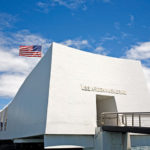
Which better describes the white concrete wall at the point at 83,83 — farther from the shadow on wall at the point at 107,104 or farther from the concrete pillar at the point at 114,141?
the concrete pillar at the point at 114,141

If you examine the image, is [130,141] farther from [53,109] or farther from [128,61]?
[128,61]

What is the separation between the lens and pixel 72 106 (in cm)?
1215

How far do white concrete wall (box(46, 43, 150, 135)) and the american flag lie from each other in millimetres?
3757

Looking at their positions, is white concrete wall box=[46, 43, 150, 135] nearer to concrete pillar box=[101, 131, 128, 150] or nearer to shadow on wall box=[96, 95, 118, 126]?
shadow on wall box=[96, 95, 118, 126]

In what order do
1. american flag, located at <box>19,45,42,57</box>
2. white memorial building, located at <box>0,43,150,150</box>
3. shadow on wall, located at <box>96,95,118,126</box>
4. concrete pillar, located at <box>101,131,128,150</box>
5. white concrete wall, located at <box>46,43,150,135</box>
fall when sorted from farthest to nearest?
american flag, located at <box>19,45,42,57</box> < shadow on wall, located at <box>96,95,118,126</box> < white concrete wall, located at <box>46,43,150,135</box> < white memorial building, located at <box>0,43,150,150</box> < concrete pillar, located at <box>101,131,128,150</box>

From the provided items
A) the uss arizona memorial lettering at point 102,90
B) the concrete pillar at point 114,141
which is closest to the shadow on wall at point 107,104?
the uss arizona memorial lettering at point 102,90

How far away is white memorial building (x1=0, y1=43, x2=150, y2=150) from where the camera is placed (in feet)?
36.9

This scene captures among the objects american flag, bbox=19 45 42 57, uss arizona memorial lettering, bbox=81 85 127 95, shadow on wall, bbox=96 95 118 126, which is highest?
american flag, bbox=19 45 42 57

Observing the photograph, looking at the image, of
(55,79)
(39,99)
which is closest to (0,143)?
(39,99)

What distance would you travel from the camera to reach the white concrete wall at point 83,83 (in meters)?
11.7

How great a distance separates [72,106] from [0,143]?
28204 mm

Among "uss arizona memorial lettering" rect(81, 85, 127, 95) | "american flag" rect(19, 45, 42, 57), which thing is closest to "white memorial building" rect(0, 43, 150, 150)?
"uss arizona memorial lettering" rect(81, 85, 127, 95)

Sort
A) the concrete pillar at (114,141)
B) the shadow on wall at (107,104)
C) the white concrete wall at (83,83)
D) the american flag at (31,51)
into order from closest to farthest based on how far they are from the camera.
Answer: the concrete pillar at (114,141), the white concrete wall at (83,83), the shadow on wall at (107,104), the american flag at (31,51)

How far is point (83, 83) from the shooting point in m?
13.1
